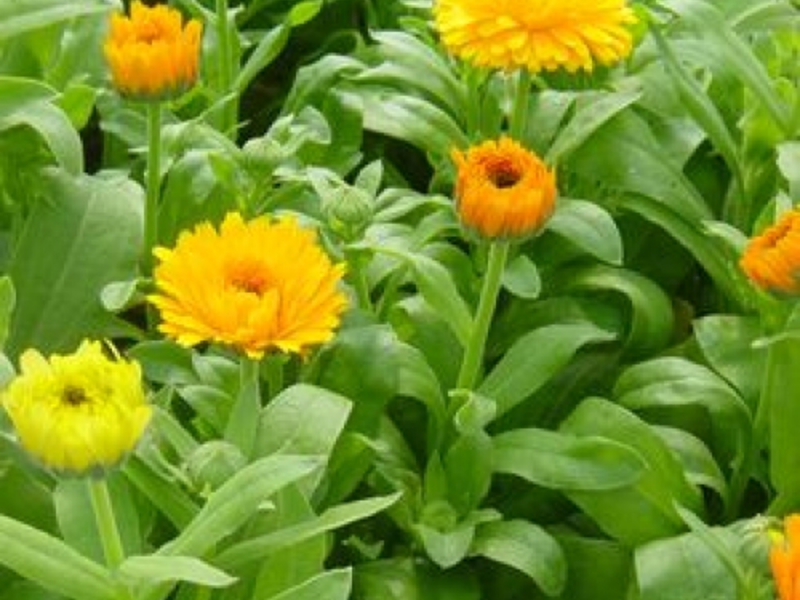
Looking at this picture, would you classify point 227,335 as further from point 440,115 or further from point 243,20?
point 243,20

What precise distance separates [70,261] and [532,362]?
42cm

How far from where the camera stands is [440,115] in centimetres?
166

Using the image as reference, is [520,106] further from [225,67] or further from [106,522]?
[106,522]

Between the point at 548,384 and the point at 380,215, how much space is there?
8.3 inches

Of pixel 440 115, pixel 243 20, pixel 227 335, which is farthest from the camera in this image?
pixel 243 20

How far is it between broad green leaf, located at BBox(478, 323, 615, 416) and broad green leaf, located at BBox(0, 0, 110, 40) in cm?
45

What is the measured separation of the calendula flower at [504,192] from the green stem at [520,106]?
0.26m

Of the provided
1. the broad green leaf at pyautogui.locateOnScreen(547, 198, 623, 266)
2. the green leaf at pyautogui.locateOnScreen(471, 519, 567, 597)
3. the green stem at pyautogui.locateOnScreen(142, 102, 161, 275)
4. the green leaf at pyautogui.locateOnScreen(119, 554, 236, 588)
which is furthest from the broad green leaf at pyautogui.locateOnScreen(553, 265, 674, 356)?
the green leaf at pyautogui.locateOnScreen(119, 554, 236, 588)

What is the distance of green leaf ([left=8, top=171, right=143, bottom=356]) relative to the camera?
1479 mm

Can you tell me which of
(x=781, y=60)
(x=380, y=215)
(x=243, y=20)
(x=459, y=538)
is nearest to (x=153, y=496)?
(x=459, y=538)

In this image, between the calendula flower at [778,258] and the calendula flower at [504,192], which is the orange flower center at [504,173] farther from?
the calendula flower at [778,258]

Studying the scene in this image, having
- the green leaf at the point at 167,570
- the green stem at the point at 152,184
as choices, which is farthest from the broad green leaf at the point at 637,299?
the green leaf at the point at 167,570

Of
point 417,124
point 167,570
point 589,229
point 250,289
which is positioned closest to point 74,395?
point 167,570

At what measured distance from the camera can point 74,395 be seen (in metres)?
0.95
